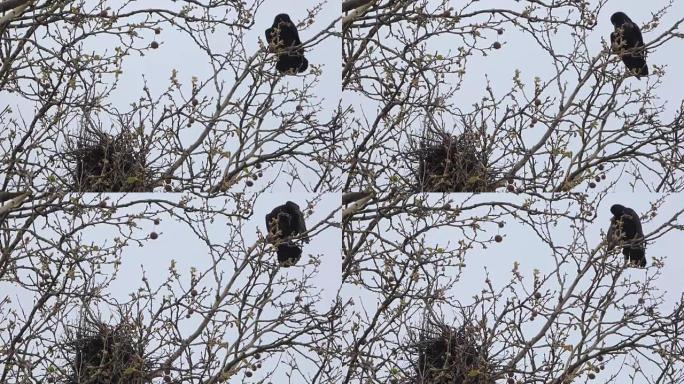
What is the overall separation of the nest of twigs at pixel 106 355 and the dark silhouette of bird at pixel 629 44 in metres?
2.08

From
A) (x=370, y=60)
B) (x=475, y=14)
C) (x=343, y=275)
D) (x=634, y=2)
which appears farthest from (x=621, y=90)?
(x=343, y=275)

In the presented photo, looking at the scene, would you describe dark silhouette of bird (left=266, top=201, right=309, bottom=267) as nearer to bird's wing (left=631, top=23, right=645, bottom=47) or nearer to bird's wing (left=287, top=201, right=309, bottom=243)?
bird's wing (left=287, top=201, right=309, bottom=243)

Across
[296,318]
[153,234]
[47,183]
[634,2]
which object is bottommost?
[296,318]

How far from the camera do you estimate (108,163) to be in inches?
153

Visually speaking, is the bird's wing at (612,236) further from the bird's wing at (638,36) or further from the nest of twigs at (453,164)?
the bird's wing at (638,36)

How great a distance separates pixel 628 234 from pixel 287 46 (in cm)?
144

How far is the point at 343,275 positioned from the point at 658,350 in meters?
1.20

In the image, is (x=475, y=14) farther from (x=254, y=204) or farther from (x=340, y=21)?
(x=254, y=204)

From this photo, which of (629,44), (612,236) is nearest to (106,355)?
(612,236)

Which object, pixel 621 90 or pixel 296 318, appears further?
pixel 621 90

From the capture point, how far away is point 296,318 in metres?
3.89

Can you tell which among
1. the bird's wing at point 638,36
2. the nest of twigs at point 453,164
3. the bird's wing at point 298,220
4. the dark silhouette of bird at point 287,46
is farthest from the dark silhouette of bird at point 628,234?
the dark silhouette of bird at point 287,46

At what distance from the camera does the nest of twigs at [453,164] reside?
392cm

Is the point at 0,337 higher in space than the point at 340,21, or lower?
lower
